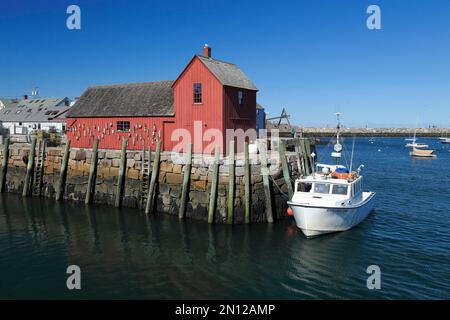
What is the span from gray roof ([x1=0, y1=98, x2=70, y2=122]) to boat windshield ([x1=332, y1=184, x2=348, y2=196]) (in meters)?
48.2

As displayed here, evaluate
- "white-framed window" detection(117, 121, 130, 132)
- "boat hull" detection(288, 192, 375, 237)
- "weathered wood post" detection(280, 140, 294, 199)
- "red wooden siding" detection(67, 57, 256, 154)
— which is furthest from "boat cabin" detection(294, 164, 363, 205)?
"white-framed window" detection(117, 121, 130, 132)

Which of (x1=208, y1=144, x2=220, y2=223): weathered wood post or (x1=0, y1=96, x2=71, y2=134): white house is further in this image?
(x1=0, y1=96, x2=71, y2=134): white house

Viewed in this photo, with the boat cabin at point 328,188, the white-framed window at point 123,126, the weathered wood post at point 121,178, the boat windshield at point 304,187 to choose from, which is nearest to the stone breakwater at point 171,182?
the weathered wood post at point 121,178

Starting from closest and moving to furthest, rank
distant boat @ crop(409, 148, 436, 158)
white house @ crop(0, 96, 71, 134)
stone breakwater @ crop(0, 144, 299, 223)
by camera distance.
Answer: stone breakwater @ crop(0, 144, 299, 223) < white house @ crop(0, 96, 71, 134) < distant boat @ crop(409, 148, 436, 158)

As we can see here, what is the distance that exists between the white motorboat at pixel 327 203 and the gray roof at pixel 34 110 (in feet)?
156

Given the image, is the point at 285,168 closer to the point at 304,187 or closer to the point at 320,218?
the point at 304,187

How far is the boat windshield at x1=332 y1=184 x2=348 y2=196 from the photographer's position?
17684mm

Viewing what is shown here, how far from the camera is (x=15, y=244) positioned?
1591cm

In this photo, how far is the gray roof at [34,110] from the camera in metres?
56.4

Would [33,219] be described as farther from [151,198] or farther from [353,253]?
[353,253]

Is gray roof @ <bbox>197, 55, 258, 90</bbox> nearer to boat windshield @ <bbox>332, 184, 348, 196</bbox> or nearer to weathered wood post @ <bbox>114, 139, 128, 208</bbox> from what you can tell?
weathered wood post @ <bbox>114, 139, 128, 208</bbox>

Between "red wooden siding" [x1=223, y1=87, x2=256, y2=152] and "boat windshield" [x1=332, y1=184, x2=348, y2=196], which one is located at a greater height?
"red wooden siding" [x1=223, y1=87, x2=256, y2=152]

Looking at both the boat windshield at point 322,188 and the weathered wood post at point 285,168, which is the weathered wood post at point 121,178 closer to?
the weathered wood post at point 285,168
